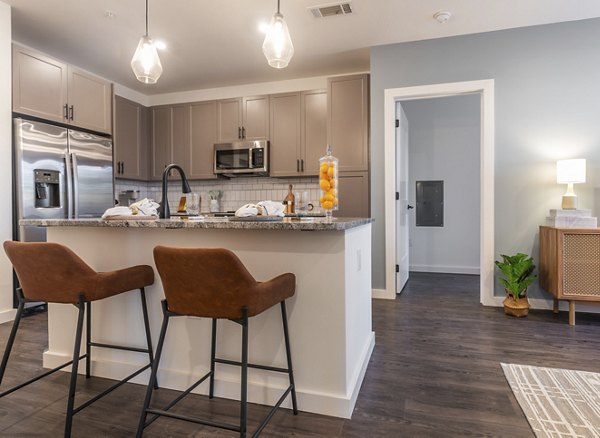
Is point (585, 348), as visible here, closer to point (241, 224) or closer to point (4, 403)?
point (241, 224)

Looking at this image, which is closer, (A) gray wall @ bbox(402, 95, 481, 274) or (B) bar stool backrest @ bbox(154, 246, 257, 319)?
(B) bar stool backrest @ bbox(154, 246, 257, 319)

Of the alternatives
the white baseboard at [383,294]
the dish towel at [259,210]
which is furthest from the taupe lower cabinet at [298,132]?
the dish towel at [259,210]

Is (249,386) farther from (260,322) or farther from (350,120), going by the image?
(350,120)

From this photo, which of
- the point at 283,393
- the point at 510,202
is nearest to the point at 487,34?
the point at 510,202

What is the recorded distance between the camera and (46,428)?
5.21ft

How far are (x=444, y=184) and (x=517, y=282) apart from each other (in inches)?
98.1

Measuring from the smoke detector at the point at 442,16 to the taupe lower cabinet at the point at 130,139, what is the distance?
3807 mm

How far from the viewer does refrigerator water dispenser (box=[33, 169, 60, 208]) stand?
11.0ft

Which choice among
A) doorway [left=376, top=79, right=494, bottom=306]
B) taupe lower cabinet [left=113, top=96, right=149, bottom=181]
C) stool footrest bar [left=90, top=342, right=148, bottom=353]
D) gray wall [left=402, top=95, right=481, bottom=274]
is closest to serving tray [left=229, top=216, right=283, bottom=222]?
stool footrest bar [left=90, top=342, right=148, bottom=353]

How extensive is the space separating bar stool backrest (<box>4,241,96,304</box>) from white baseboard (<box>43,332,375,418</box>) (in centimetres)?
64

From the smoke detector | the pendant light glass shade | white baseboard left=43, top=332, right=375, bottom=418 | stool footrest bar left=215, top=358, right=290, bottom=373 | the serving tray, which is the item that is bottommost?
white baseboard left=43, top=332, right=375, bottom=418

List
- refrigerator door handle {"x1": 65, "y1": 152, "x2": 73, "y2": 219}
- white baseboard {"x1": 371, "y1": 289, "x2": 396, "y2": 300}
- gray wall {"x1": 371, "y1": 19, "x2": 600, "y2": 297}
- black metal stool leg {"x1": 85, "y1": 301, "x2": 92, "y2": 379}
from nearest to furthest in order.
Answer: black metal stool leg {"x1": 85, "y1": 301, "x2": 92, "y2": 379}
gray wall {"x1": 371, "y1": 19, "x2": 600, "y2": 297}
refrigerator door handle {"x1": 65, "y1": 152, "x2": 73, "y2": 219}
white baseboard {"x1": 371, "y1": 289, "x2": 396, "y2": 300}

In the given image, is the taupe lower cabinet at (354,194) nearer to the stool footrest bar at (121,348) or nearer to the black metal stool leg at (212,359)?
the black metal stool leg at (212,359)

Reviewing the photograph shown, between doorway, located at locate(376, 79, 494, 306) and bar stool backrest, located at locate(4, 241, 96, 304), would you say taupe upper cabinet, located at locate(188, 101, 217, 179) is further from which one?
bar stool backrest, located at locate(4, 241, 96, 304)
